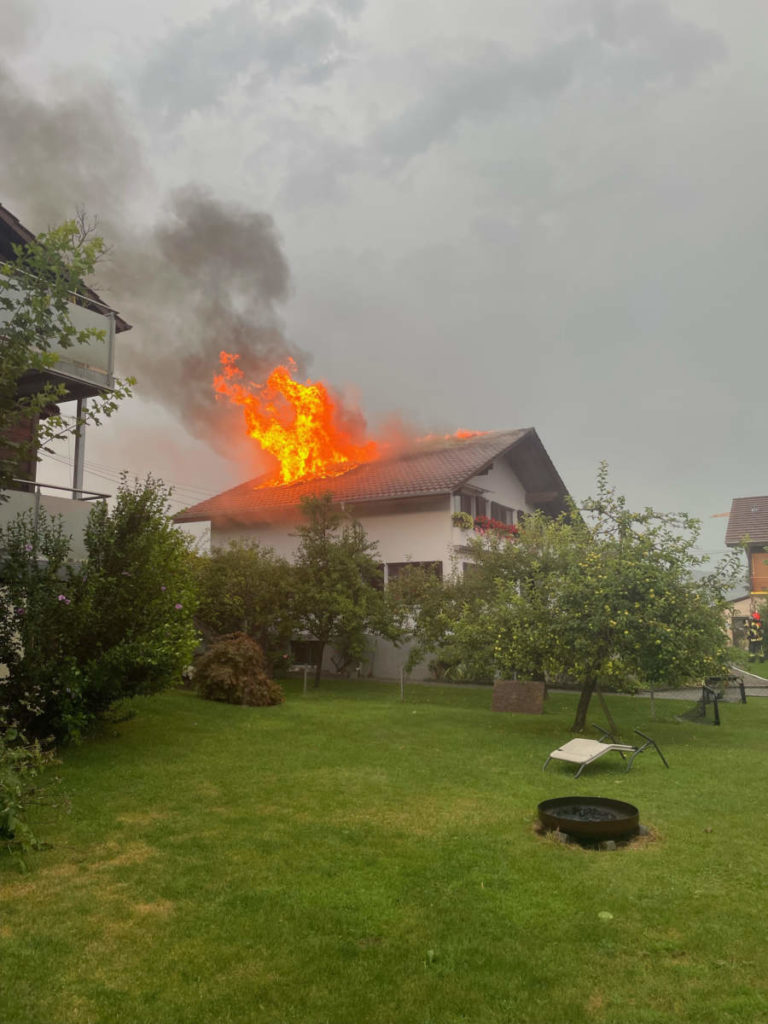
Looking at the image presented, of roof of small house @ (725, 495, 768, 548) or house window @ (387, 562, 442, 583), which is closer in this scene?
house window @ (387, 562, 442, 583)

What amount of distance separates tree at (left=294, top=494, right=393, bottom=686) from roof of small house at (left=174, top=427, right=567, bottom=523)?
4864 millimetres

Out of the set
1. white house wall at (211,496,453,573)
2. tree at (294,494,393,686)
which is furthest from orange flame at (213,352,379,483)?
tree at (294,494,393,686)

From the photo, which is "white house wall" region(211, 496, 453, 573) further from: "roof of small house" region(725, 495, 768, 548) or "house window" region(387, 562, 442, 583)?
"roof of small house" region(725, 495, 768, 548)

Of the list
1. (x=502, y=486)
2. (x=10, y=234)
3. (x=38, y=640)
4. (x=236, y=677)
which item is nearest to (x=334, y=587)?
(x=236, y=677)

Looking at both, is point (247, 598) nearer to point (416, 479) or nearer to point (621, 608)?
point (416, 479)

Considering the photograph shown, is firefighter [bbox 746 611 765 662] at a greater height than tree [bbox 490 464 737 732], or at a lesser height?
lesser

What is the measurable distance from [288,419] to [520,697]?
1831 centimetres

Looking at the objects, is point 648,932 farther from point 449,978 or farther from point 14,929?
point 14,929

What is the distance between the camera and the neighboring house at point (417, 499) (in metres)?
24.7

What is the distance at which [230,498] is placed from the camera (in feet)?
103

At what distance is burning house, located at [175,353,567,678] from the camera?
81.6 ft

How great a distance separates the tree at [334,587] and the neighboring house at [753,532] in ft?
92.3

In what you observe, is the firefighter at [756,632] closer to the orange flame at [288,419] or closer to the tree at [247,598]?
the orange flame at [288,419]

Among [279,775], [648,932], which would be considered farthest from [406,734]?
[648,932]
